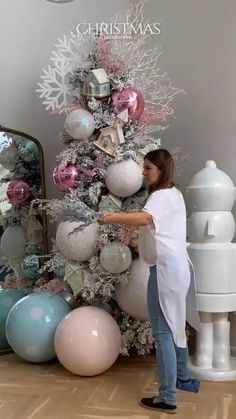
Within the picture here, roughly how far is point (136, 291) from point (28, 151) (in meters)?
1.18

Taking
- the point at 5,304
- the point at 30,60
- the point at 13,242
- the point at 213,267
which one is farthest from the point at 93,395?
the point at 30,60

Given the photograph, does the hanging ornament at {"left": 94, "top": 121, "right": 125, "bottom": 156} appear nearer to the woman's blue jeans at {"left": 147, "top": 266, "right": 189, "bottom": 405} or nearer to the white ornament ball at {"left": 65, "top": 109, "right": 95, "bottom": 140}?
the white ornament ball at {"left": 65, "top": 109, "right": 95, "bottom": 140}

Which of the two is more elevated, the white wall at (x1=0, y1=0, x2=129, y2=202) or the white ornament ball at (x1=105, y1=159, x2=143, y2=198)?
the white wall at (x1=0, y1=0, x2=129, y2=202)

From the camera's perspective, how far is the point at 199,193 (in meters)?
2.71

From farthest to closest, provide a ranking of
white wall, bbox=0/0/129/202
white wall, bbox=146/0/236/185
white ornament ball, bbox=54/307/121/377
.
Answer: white wall, bbox=0/0/129/202, white wall, bbox=146/0/236/185, white ornament ball, bbox=54/307/121/377

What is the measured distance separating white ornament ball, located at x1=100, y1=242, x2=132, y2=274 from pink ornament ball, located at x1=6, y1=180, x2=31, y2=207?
81cm

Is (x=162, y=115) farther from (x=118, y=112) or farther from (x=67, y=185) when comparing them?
(x=67, y=185)

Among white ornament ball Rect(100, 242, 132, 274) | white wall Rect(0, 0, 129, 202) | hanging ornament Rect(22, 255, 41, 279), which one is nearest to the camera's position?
white ornament ball Rect(100, 242, 132, 274)

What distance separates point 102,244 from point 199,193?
0.54 metres

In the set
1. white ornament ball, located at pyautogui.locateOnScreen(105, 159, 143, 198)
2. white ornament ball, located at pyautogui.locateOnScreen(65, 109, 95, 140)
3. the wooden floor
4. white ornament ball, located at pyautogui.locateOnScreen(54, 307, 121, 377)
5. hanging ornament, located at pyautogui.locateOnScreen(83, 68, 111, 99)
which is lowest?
the wooden floor

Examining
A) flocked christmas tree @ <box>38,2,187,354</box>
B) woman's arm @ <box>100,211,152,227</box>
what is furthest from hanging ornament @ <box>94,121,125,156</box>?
woman's arm @ <box>100,211,152,227</box>

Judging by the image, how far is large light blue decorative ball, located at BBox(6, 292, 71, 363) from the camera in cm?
276

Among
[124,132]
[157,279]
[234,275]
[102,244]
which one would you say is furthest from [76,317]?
[124,132]

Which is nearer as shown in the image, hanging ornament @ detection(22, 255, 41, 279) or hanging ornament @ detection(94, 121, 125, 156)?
hanging ornament @ detection(94, 121, 125, 156)
